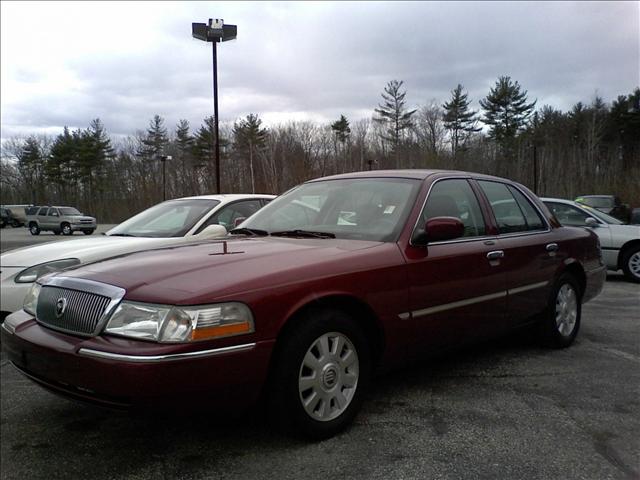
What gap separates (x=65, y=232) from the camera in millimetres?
36250

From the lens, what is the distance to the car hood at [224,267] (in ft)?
8.30

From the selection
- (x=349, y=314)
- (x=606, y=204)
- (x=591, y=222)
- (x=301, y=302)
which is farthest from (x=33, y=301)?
(x=606, y=204)

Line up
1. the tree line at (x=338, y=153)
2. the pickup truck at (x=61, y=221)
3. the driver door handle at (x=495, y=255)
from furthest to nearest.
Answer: the tree line at (x=338, y=153), the pickup truck at (x=61, y=221), the driver door handle at (x=495, y=255)

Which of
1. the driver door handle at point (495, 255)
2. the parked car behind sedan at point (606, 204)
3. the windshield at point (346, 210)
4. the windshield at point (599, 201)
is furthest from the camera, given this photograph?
the windshield at point (599, 201)

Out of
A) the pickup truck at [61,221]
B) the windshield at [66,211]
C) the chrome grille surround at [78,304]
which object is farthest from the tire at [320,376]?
the windshield at [66,211]

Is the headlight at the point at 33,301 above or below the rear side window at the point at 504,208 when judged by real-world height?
below

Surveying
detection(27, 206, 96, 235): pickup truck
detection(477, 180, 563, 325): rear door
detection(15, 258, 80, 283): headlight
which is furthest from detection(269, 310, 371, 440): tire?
detection(27, 206, 96, 235): pickup truck

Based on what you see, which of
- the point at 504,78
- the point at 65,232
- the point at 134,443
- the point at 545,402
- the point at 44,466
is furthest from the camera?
the point at 504,78

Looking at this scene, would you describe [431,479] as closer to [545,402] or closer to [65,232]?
[545,402]

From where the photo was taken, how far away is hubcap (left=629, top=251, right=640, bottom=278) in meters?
9.27

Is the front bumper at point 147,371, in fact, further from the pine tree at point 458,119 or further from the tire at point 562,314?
the pine tree at point 458,119

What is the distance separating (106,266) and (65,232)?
122 ft

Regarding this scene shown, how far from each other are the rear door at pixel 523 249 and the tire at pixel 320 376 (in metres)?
1.66

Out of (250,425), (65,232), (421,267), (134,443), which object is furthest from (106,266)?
(65,232)
